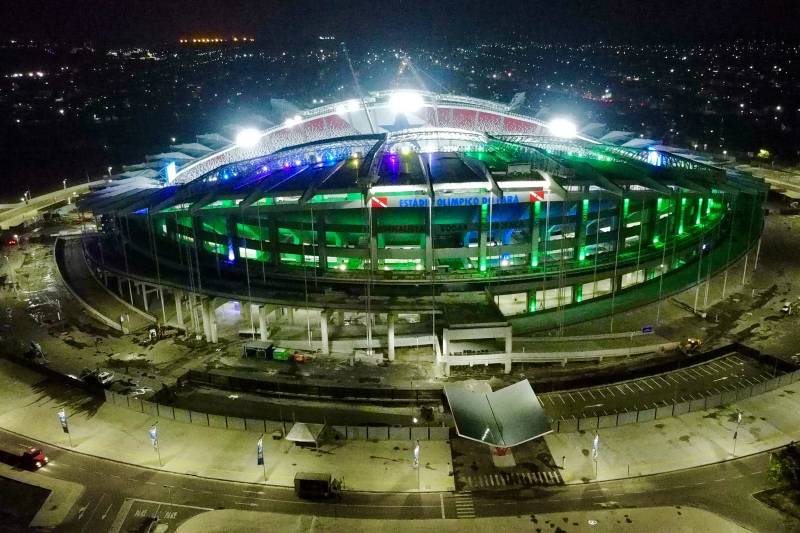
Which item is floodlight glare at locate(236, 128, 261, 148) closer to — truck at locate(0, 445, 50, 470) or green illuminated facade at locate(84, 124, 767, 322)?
green illuminated facade at locate(84, 124, 767, 322)

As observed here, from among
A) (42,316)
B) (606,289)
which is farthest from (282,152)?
(606,289)

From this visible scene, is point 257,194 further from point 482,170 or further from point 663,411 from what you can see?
point 663,411

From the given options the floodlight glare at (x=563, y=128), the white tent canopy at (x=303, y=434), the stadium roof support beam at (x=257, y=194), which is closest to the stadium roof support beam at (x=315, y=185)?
the stadium roof support beam at (x=257, y=194)

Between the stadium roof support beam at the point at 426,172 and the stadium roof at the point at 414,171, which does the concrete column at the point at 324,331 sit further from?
the stadium roof support beam at the point at 426,172

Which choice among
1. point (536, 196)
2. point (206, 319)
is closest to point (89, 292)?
point (206, 319)

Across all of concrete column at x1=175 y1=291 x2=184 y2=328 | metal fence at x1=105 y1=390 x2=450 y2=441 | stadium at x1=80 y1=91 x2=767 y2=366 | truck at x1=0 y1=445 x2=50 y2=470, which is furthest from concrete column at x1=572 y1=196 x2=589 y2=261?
truck at x1=0 y1=445 x2=50 y2=470

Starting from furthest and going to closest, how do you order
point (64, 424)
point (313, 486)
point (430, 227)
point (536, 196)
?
point (536, 196)
point (430, 227)
point (64, 424)
point (313, 486)

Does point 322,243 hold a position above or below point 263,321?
above
